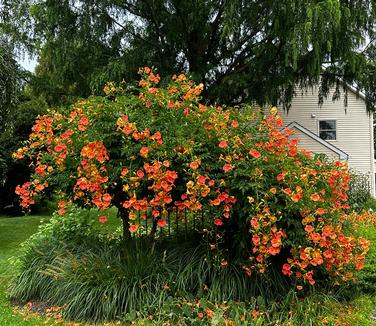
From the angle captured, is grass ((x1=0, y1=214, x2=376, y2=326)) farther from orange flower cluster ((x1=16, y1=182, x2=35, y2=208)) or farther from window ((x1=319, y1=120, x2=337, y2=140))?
window ((x1=319, y1=120, x2=337, y2=140))

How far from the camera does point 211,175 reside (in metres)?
3.72

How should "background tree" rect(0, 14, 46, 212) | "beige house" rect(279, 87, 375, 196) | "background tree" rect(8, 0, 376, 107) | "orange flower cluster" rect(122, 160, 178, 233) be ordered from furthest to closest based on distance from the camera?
"beige house" rect(279, 87, 375, 196) → "background tree" rect(8, 0, 376, 107) → "background tree" rect(0, 14, 46, 212) → "orange flower cluster" rect(122, 160, 178, 233)

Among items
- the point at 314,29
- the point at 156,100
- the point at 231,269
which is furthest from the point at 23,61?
the point at 231,269

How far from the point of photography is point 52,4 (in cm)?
988

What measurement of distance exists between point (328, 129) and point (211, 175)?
15871 mm

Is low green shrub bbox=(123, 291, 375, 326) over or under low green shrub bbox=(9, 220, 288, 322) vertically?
under

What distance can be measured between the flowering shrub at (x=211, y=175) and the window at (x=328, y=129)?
15.0 metres

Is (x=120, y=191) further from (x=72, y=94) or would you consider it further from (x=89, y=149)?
(x=72, y=94)

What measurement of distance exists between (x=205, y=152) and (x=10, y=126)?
284 inches

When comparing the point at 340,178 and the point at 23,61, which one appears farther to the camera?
the point at 23,61

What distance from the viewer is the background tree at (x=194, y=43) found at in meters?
9.14

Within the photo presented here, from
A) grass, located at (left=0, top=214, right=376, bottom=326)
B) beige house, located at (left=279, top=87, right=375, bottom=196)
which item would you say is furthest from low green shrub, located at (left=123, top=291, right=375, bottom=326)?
beige house, located at (left=279, top=87, right=375, bottom=196)

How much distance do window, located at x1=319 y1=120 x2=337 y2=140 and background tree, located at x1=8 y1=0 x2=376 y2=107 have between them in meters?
7.28

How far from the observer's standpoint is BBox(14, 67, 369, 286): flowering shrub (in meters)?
3.47
